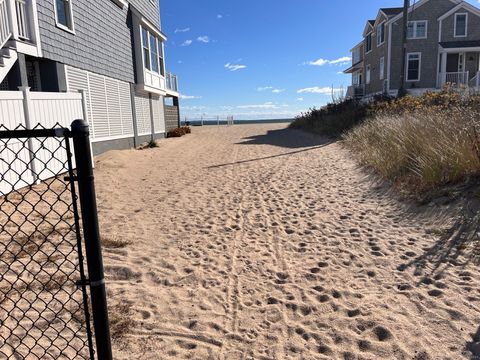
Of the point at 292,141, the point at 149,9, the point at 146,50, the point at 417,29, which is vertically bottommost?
the point at 292,141

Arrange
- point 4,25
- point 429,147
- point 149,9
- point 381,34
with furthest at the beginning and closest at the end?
point 381,34
point 149,9
point 4,25
point 429,147

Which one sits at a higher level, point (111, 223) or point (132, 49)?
point (132, 49)

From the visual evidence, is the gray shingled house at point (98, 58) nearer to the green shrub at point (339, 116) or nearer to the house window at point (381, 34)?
the green shrub at point (339, 116)

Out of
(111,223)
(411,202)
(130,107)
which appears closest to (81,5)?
(130,107)

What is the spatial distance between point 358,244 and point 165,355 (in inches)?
117

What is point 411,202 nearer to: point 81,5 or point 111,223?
point 111,223

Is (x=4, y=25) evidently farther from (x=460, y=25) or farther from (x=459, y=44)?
(x=460, y=25)

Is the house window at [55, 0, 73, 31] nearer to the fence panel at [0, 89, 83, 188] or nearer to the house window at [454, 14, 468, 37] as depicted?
the fence panel at [0, 89, 83, 188]

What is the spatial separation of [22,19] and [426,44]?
27.5 meters

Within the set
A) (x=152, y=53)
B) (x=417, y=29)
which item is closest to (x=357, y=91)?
(x=417, y=29)

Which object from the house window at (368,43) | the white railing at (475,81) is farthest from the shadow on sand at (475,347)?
the house window at (368,43)

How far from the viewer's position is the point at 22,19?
361 inches

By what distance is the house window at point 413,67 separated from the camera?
2823cm

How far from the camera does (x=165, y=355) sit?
2.77m
